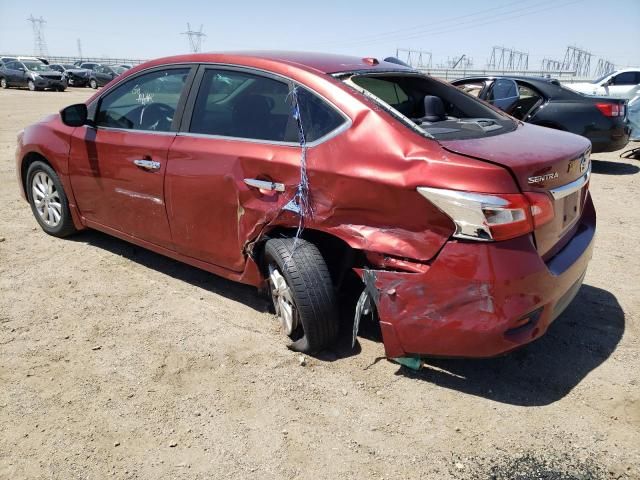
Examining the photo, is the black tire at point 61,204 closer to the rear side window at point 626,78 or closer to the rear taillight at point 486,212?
the rear taillight at point 486,212

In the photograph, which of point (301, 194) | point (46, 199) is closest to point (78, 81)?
point (46, 199)

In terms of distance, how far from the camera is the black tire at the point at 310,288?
9.41 feet

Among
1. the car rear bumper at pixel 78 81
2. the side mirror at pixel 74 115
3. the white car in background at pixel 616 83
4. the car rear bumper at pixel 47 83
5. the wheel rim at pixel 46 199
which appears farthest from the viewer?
the car rear bumper at pixel 78 81

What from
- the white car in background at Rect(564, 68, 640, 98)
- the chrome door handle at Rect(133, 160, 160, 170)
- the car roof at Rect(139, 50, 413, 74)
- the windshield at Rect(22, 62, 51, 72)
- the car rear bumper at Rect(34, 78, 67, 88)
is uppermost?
the car roof at Rect(139, 50, 413, 74)

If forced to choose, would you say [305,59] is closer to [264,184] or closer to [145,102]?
[264,184]

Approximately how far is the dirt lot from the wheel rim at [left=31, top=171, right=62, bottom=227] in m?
0.97

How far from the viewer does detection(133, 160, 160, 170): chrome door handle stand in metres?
3.55

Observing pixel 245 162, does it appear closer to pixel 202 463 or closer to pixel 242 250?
pixel 242 250

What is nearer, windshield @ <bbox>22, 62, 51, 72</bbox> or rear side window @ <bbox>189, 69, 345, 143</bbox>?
rear side window @ <bbox>189, 69, 345, 143</bbox>

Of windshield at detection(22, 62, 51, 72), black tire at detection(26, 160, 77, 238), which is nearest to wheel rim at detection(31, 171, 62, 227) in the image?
black tire at detection(26, 160, 77, 238)

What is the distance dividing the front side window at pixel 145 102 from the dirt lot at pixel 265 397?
1202 mm

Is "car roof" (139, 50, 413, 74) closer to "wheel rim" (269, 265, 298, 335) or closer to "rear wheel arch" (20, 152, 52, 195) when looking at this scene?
"wheel rim" (269, 265, 298, 335)

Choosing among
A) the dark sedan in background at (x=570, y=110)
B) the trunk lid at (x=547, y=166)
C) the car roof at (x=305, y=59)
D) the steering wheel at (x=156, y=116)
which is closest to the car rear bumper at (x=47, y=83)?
the dark sedan in background at (x=570, y=110)

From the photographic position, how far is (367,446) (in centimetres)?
239
